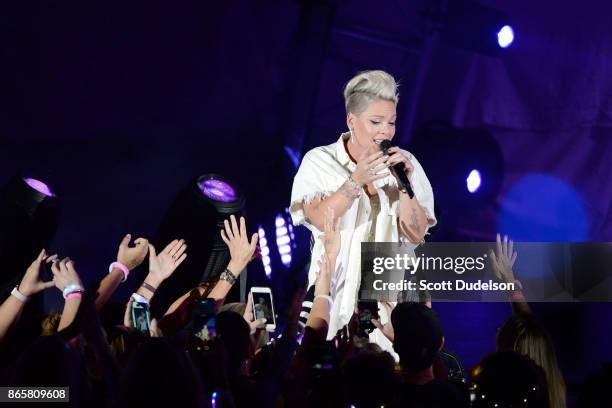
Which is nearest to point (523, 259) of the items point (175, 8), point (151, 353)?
point (175, 8)

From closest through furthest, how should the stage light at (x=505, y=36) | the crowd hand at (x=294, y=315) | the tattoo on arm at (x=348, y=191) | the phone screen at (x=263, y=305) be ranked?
the crowd hand at (x=294, y=315)
the tattoo on arm at (x=348, y=191)
the phone screen at (x=263, y=305)
the stage light at (x=505, y=36)

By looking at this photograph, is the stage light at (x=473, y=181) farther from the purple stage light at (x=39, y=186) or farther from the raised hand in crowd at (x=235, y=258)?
the purple stage light at (x=39, y=186)

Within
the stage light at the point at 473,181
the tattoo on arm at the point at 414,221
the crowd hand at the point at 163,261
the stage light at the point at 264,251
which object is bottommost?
the crowd hand at the point at 163,261

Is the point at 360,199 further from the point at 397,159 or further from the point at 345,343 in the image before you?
the point at 345,343

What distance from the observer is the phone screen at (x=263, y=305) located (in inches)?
146

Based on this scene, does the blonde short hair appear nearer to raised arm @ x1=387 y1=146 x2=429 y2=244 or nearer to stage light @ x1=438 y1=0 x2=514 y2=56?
raised arm @ x1=387 y1=146 x2=429 y2=244

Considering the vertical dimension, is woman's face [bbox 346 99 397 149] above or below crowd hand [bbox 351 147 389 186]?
above

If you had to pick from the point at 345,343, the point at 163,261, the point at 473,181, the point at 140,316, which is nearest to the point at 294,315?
the point at 345,343

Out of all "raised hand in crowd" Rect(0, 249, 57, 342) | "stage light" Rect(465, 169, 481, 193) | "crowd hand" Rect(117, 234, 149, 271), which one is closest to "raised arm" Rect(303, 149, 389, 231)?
"crowd hand" Rect(117, 234, 149, 271)

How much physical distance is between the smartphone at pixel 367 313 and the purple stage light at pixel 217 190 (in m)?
1.50

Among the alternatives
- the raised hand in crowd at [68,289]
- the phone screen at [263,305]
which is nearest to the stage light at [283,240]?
the phone screen at [263,305]

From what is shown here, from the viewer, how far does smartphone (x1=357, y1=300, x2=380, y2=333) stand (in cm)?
315

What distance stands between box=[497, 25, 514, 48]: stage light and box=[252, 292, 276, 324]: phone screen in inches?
105

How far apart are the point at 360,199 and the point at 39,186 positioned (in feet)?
6.32
